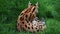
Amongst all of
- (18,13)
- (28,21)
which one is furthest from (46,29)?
(18,13)

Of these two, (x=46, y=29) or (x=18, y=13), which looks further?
(x=18, y=13)

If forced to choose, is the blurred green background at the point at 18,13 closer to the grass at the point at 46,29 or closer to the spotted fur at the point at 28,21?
the grass at the point at 46,29

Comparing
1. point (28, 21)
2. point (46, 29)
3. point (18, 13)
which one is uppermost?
point (18, 13)

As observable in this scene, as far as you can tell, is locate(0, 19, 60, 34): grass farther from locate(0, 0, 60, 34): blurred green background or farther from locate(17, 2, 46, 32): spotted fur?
locate(17, 2, 46, 32): spotted fur

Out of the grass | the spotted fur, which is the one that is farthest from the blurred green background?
the spotted fur

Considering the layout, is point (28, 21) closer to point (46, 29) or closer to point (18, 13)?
point (46, 29)

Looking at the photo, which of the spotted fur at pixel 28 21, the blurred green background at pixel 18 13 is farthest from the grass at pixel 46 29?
the spotted fur at pixel 28 21

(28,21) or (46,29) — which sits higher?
(28,21)

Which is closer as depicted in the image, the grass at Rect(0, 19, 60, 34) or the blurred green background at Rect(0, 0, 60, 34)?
the grass at Rect(0, 19, 60, 34)
